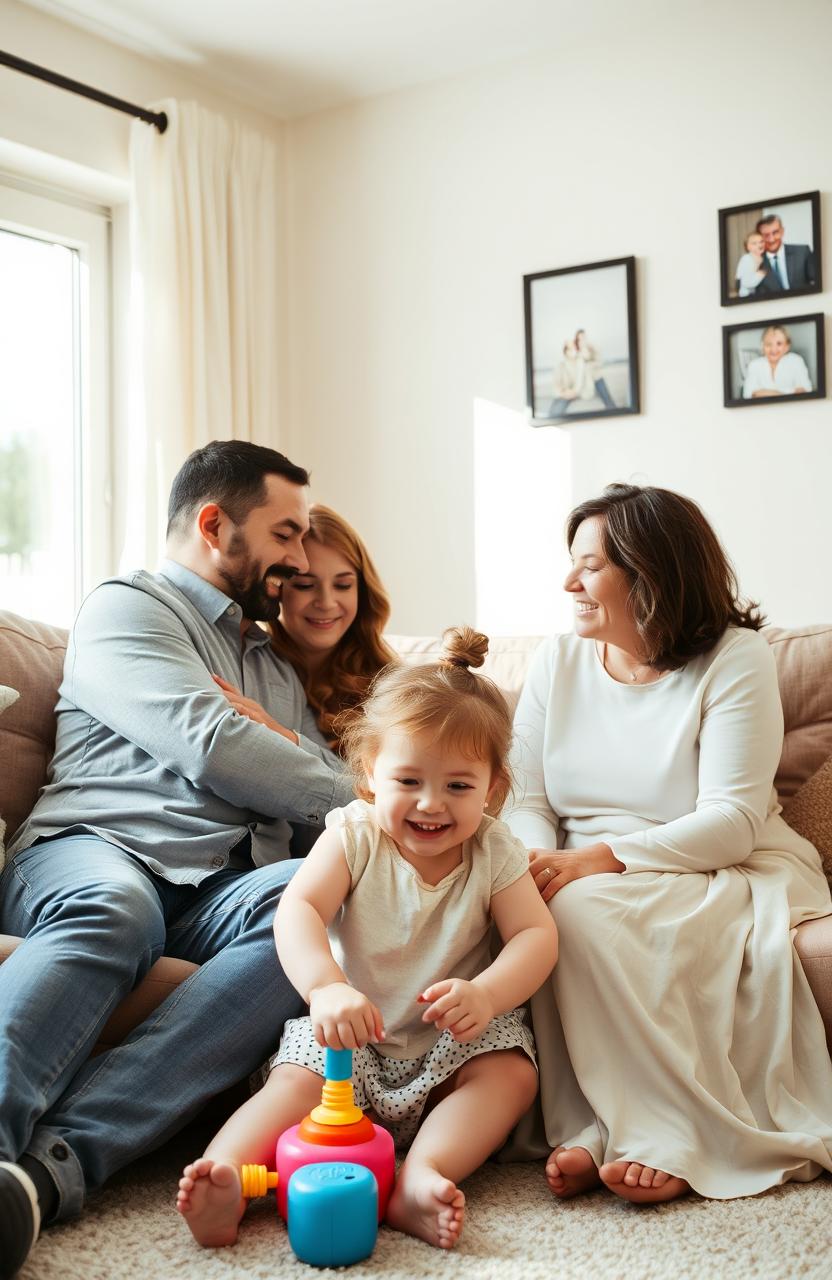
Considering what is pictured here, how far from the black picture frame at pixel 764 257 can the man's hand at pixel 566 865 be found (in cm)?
200

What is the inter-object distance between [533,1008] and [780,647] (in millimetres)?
943

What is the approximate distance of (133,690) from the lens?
6.59 ft

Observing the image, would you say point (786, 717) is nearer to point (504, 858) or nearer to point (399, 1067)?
point (504, 858)

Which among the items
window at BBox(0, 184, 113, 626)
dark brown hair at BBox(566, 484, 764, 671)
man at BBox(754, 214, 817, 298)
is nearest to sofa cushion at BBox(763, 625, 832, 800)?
dark brown hair at BBox(566, 484, 764, 671)

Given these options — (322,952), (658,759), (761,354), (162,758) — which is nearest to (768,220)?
(761,354)

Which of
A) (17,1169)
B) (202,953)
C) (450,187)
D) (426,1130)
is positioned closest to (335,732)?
(202,953)

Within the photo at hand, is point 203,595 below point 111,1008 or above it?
above

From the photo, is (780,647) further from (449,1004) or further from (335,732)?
(449,1004)

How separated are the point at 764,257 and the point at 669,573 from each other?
1.65 metres

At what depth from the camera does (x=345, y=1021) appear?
141 cm

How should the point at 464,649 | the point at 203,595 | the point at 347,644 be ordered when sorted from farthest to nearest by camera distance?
the point at 347,644 < the point at 203,595 < the point at 464,649

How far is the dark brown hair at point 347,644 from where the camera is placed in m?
2.48

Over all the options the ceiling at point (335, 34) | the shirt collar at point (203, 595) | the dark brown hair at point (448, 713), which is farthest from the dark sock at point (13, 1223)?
the ceiling at point (335, 34)

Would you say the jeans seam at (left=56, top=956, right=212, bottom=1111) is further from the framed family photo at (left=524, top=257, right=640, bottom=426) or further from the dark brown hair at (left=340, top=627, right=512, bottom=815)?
the framed family photo at (left=524, top=257, right=640, bottom=426)
